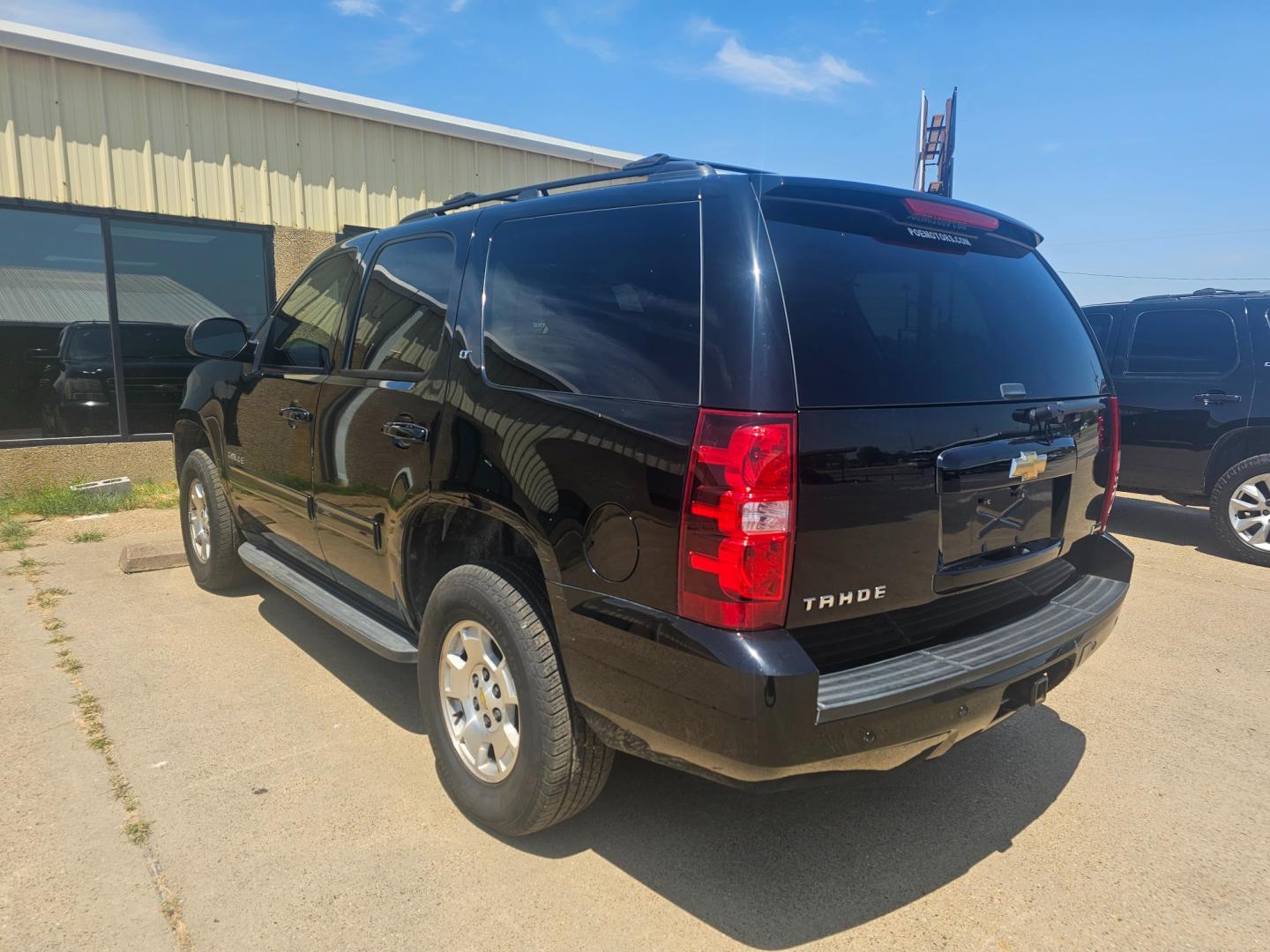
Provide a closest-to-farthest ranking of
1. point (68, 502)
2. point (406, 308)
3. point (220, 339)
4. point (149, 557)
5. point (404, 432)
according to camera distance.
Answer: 1. point (404, 432)
2. point (406, 308)
3. point (220, 339)
4. point (149, 557)
5. point (68, 502)

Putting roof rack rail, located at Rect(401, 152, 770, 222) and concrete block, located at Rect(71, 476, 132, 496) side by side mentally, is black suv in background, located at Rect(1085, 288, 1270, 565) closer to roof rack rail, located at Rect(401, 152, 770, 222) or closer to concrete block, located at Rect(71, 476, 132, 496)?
roof rack rail, located at Rect(401, 152, 770, 222)

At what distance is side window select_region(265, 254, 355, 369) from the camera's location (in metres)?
Answer: 3.79

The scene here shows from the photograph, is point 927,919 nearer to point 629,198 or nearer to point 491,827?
point 491,827

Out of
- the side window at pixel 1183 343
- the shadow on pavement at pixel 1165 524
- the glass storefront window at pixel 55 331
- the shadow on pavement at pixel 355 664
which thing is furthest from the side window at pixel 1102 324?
the glass storefront window at pixel 55 331

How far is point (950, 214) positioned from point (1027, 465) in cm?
82

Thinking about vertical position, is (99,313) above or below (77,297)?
below

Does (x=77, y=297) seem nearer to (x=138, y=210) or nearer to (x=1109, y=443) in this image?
(x=138, y=210)

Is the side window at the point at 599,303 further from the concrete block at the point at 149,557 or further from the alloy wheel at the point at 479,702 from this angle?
the concrete block at the point at 149,557

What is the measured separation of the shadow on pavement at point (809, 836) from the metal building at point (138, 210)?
286 inches

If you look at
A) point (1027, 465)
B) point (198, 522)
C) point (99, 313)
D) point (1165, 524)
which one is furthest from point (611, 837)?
point (99, 313)

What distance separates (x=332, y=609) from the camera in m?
3.57

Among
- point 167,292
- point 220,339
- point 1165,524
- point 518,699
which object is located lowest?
point 1165,524

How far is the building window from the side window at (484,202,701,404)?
5.64 metres

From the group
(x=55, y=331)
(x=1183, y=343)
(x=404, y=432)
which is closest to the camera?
(x=404, y=432)
